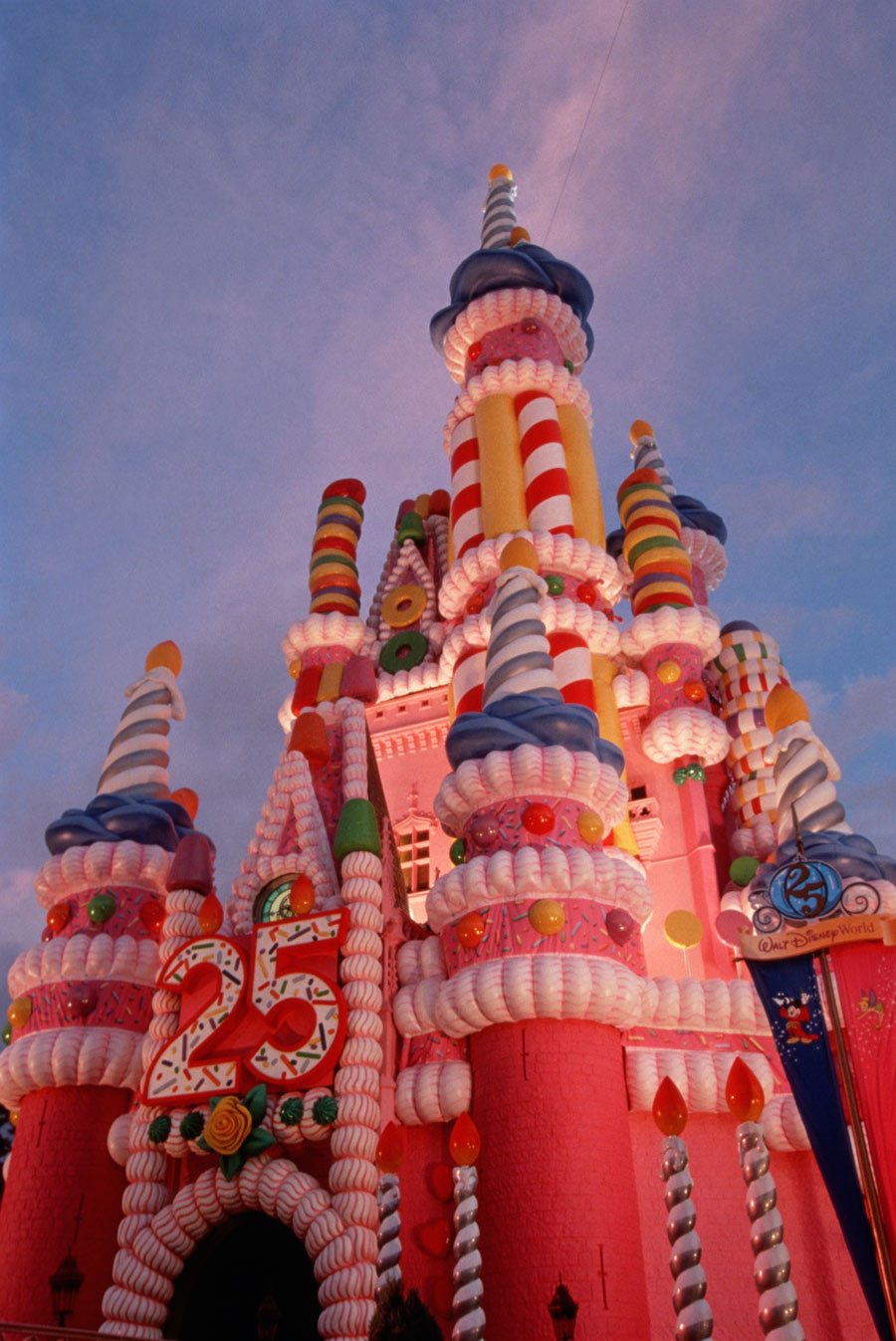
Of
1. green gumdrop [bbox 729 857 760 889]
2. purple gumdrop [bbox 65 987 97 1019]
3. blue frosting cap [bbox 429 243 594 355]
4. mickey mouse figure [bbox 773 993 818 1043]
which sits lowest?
mickey mouse figure [bbox 773 993 818 1043]

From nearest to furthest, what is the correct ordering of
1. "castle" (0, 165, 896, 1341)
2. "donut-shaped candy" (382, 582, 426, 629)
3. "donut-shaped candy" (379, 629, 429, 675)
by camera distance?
"castle" (0, 165, 896, 1341) < "donut-shaped candy" (379, 629, 429, 675) < "donut-shaped candy" (382, 582, 426, 629)

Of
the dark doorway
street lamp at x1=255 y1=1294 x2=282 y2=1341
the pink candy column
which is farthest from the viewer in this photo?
the dark doorway

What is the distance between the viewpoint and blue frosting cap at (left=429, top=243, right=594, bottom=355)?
23.0 m

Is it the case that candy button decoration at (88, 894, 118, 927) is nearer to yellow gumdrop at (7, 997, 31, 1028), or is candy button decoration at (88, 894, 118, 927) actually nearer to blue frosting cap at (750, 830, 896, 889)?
yellow gumdrop at (7, 997, 31, 1028)

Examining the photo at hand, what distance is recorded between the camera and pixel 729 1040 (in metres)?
13.7

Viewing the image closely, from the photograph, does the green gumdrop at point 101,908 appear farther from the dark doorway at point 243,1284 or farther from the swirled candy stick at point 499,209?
the swirled candy stick at point 499,209

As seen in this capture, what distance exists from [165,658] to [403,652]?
18.2 ft

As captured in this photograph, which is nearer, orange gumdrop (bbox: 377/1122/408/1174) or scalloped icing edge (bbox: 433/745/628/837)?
orange gumdrop (bbox: 377/1122/408/1174)

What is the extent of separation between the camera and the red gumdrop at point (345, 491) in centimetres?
2397

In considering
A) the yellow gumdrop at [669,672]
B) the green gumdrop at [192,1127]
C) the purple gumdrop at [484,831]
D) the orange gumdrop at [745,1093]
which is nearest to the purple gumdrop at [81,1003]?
the green gumdrop at [192,1127]

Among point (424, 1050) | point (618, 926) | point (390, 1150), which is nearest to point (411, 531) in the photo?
point (618, 926)

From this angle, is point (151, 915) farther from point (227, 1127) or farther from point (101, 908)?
point (227, 1127)

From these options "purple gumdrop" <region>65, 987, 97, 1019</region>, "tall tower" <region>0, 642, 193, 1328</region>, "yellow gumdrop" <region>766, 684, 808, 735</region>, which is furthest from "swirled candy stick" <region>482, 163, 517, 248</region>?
"purple gumdrop" <region>65, 987, 97, 1019</region>

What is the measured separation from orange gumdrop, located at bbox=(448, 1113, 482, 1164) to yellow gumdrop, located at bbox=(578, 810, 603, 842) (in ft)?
11.7
